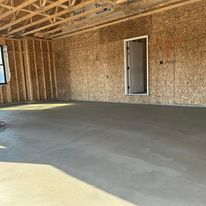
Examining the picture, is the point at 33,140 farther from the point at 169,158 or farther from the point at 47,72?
the point at 47,72

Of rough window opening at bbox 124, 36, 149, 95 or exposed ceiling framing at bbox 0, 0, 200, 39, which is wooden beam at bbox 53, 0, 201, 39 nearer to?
exposed ceiling framing at bbox 0, 0, 200, 39

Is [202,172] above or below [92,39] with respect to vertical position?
below

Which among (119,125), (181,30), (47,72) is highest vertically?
(181,30)

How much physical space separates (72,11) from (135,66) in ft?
11.8

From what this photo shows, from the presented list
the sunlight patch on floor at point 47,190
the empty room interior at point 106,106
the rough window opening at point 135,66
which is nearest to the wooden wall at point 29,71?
the empty room interior at point 106,106

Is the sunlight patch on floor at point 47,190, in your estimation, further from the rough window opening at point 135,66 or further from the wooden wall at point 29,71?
the wooden wall at point 29,71

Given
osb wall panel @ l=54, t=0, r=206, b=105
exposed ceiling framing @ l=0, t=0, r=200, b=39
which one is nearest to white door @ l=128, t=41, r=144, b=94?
osb wall panel @ l=54, t=0, r=206, b=105

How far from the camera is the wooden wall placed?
33.1 feet

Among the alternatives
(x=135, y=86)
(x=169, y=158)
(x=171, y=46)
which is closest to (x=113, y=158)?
(x=169, y=158)

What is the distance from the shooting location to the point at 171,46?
266 inches

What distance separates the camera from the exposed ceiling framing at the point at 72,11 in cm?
654

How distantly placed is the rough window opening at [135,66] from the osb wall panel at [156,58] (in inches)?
10.3

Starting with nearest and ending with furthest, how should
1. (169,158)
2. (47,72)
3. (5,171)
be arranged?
(5,171) < (169,158) < (47,72)

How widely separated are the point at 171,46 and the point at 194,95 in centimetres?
184
